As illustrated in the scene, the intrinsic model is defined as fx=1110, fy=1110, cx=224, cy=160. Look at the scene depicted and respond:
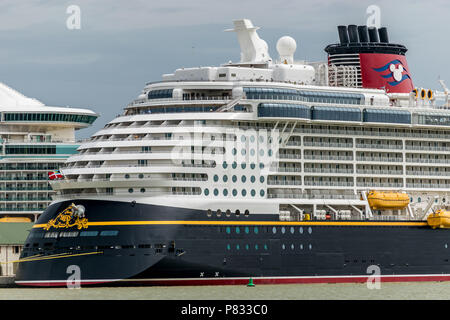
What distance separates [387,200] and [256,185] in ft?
28.5

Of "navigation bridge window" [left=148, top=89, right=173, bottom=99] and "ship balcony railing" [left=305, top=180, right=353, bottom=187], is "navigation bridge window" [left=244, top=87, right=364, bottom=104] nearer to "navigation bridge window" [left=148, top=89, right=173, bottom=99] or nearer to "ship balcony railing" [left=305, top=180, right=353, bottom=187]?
"navigation bridge window" [left=148, top=89, right=173, bottom=99]

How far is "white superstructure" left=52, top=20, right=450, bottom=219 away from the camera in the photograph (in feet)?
195

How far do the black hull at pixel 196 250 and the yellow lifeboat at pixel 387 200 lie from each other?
1.28 m

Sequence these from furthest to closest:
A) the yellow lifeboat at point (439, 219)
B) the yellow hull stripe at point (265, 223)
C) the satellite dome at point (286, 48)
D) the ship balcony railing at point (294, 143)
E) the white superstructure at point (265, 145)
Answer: the satellite dome at point (286, 48) < the yellow lifeboat at point (439, 219) < the ship balcony railing at point (294, 143) < the white superstructure at point (265, 145) < the yellow hull stripe at point (265, 223)

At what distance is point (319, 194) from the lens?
64375 millimetres

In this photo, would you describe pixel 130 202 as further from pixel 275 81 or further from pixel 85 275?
pixel 275 81

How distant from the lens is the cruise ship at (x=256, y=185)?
189 feet

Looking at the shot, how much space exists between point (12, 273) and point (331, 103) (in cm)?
2527

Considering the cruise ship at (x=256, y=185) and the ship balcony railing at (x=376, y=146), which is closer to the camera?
the cruise ship at (x=256, y=185)

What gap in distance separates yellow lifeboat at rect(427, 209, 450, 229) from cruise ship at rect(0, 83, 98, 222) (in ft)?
127

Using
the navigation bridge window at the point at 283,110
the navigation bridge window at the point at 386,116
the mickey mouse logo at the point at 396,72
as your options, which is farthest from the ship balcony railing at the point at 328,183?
the mickey mouse logo at the point at 396,72

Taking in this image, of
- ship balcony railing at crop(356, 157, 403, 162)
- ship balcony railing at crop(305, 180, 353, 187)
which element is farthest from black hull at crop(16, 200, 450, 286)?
ship balcony railing at crop(356, 157, 403, 162)

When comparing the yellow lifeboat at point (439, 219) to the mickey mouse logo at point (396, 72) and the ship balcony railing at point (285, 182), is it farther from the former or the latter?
the mickey mouse logo at point (396, 72)
